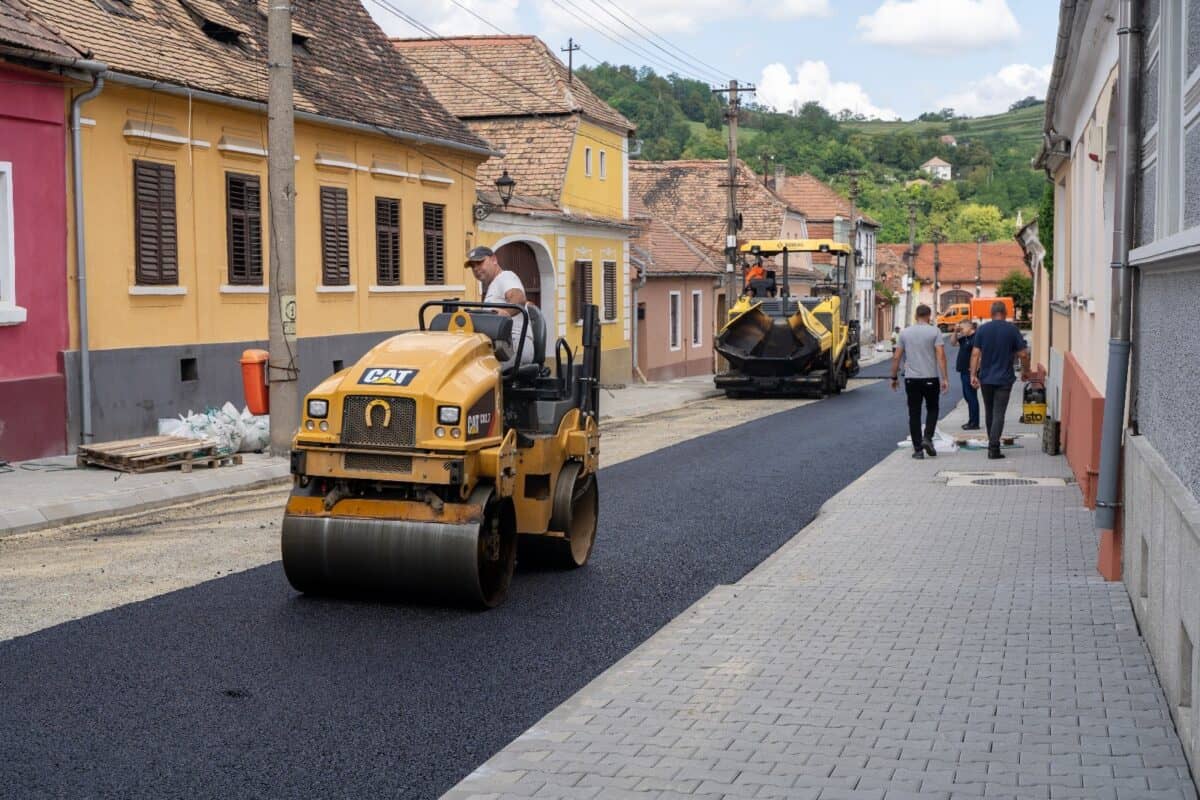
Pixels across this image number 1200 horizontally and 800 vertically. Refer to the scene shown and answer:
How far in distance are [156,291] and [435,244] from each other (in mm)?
9126

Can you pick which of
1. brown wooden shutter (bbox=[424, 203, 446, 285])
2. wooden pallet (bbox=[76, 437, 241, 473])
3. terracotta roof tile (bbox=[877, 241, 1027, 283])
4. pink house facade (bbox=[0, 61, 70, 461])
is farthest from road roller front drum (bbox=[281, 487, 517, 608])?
terracotta roof tile (bbox=[877, 241, 1027, 283])

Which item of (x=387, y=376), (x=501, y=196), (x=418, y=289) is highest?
(x=501, y=196)

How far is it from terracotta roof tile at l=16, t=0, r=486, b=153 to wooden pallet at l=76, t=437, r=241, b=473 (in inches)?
182

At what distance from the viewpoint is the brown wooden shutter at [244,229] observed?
2019cm

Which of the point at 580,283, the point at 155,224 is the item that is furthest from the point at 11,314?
the point at 580,283

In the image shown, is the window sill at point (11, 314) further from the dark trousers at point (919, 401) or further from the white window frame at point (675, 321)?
the white window frame at point (675, 321)

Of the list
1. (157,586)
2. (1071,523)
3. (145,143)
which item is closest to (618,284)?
(145,143)

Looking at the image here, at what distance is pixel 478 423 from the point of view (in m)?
8.16

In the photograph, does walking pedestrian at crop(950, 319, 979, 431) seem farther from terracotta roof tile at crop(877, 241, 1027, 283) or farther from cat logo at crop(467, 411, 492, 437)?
terracotta roof tile at crop(877, 241, 1027, 283)

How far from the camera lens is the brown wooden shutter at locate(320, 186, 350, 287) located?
22.8 m

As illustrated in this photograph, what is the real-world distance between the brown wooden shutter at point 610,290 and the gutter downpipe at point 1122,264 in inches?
1120

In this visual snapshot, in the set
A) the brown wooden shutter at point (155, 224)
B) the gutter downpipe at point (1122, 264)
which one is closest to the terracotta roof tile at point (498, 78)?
the brown wooden shutter at point (155, 224)

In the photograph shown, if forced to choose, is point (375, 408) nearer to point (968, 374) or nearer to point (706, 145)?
point (968, 374)

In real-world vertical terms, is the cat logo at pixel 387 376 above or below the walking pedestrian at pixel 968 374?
above
